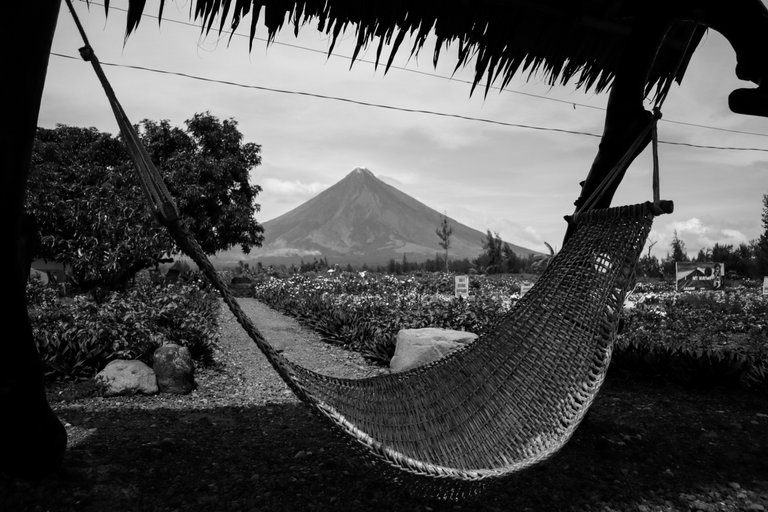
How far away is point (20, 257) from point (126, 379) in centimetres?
231

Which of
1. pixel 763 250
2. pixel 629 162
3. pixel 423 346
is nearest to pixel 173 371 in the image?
pixel 423 346

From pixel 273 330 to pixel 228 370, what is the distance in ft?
10.7

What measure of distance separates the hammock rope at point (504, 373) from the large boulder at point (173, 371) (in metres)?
2.10

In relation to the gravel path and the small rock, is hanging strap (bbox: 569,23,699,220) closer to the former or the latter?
the small rock

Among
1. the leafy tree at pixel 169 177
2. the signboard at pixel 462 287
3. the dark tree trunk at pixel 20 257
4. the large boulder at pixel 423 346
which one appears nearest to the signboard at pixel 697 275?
the signboard at pixel 462 287

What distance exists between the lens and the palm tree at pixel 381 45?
1.97m

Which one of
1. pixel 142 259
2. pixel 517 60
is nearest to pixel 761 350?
pixel 517 60

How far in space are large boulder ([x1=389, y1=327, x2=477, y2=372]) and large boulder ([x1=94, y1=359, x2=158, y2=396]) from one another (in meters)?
2.04

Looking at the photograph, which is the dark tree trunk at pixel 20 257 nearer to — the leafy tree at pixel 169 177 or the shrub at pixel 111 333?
the shrub at pixel 111 333

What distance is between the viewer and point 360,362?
5.99 meters

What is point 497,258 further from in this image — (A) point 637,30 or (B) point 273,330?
(A) point 637,30

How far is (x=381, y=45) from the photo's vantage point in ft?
11.0

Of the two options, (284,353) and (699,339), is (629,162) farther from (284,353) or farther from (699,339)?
(284,353)

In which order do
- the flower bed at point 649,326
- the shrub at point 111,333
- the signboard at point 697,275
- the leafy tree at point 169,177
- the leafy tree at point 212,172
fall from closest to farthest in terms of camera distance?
the shrub at point 111,333 → the flower bed at point 649,326 → the signboard at point 697,275 → the leafy tree at point 169,177 → the leafy tree at point 212,172
